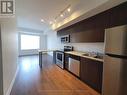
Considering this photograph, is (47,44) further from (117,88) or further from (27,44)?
(117,88)

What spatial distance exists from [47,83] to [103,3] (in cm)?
275

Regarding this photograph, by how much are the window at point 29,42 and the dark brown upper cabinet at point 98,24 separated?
649 centimetres

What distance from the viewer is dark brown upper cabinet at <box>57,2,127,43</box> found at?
2.25 meters

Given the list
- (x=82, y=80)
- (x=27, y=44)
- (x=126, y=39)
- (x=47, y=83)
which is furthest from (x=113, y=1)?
(x=27, y=44)

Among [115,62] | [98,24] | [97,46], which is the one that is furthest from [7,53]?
[97,46]

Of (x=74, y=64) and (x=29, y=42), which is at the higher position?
(x=29, y=42)

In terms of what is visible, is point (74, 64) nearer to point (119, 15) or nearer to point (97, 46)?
point (97, 46)

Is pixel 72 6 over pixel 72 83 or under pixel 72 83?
over

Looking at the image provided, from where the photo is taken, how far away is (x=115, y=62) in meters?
1.74

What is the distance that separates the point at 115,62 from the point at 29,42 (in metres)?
9.31

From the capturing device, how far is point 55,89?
2799 millimetres

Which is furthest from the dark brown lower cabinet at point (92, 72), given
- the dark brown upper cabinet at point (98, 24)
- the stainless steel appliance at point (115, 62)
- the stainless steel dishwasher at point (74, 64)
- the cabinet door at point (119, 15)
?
the cabinet door at point (119, 15)

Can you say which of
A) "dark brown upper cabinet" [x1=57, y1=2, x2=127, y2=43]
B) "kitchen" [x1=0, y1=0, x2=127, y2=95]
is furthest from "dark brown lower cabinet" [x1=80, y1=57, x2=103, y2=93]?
"dark brown upper cabinet" [x1=57, y1=2, x2=127, y2=43]

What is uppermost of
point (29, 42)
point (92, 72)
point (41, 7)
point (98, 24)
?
point (41, 7)
